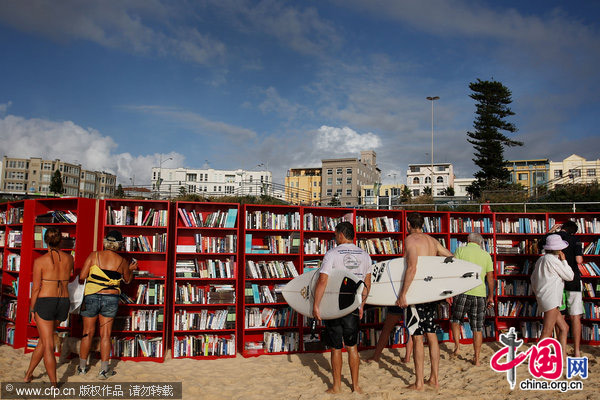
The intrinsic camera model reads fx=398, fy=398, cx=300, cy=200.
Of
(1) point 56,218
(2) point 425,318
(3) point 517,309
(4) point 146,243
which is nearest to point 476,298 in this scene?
(2) point 425,318

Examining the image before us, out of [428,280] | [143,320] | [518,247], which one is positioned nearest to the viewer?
[428,280]

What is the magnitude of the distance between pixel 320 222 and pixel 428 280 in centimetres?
220

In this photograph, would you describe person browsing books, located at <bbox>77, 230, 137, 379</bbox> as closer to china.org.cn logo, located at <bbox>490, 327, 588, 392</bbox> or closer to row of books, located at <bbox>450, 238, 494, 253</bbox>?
china.org.cn logo, located at <bbox>490, 327, 588, 392</bbox>

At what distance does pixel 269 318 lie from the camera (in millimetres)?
5855

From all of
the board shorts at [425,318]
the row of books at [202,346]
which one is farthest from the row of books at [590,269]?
the row of books at [202,346]

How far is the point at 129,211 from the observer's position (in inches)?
223

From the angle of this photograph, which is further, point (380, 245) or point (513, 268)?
point (513, 268)

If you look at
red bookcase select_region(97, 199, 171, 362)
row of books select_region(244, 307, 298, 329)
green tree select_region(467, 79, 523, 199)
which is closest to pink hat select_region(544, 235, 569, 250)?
row of books select_region(244, 307, 298, 329)

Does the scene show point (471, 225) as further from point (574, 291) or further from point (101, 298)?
point (101, 298)

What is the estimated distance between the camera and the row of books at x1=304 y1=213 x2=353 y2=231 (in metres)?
6.21

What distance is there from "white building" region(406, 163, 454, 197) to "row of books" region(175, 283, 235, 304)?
2397 inches

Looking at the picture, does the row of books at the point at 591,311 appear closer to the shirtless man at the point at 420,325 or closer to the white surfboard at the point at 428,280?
the white surfboard at the point at 428,280

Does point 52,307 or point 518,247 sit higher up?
point 518,247

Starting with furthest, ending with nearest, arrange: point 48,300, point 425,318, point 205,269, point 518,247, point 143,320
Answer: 1. point 518,247
2. point 205,269
3. point 143,320
4. point 425,318
5. point 48,300
